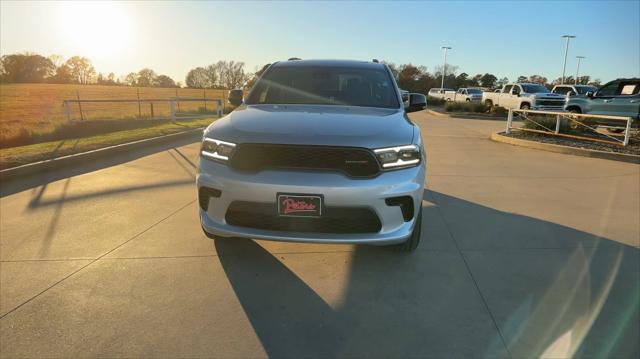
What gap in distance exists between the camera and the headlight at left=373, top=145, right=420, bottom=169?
3062 mm

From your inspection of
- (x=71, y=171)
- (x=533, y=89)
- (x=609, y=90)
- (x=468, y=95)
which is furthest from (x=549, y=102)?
(x=71, y=171)

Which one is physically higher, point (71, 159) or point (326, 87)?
point (326, 87)

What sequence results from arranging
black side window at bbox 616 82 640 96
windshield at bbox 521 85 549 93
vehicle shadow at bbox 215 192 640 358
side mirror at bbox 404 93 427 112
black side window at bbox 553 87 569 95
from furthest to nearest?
black side window at bbox 553 87 569 95 < windshield at bbox 521 85 549 93 < black side window at bbox 616 82 640 96 < side mirror at bbox 404 93 427 112 < vehicle shadow at bbox 215 192 640 358

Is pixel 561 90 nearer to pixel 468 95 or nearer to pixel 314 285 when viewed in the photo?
pixel 468 95

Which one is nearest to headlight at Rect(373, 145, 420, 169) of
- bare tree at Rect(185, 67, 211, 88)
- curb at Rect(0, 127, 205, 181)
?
curb at Rect(0, 127, 205, 181)

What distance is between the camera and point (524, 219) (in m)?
4.89

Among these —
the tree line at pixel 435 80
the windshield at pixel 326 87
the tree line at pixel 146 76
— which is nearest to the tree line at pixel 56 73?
the tree line at pixel 146 76

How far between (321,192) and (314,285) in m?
0.81

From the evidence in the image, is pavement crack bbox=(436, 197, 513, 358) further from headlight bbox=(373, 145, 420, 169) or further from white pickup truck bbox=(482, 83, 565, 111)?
white pickup truck bbox=(482, 83, 565, 111)

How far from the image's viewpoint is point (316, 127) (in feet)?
10.5

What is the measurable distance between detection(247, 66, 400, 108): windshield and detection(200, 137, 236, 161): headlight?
1.24 meters

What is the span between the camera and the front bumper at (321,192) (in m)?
2.91

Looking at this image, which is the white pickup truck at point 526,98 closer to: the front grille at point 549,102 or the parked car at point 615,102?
the front grille at point 549,102

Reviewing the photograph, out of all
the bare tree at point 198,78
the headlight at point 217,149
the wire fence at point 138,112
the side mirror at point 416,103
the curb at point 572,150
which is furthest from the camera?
the bare tree at point 198,78
